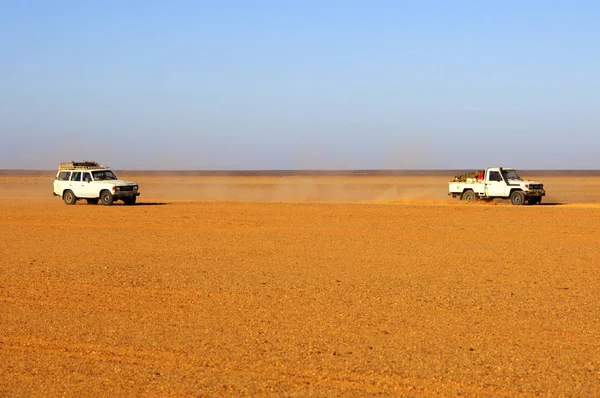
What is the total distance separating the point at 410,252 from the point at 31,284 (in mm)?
9116

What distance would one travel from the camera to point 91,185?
3869 centimetres

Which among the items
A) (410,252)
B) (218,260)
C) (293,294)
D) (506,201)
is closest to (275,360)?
(293,294)

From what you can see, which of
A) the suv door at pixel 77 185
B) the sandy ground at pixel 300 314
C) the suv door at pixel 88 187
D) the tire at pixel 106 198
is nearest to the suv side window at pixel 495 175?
the sandy ground at pixel 300 314

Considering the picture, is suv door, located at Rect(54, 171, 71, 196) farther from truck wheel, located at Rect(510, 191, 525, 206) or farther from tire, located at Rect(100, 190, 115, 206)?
truck wheel, located at Rect(510, 191, 525, 206)

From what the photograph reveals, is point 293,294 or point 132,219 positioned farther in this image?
point 132,219

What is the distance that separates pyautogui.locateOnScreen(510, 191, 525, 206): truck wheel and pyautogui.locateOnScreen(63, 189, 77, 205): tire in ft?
69.0

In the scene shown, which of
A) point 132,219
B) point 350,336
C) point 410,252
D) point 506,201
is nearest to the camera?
point 350,336

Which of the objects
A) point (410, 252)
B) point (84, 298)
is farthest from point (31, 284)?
point (410, 252)

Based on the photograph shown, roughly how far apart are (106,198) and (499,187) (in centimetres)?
1868

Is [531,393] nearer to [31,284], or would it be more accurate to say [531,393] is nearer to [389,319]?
[389,319]

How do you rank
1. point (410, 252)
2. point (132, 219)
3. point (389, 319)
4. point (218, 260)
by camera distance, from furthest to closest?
point (132, 219), point (410, 252), point (218, 260), point (389, 319)

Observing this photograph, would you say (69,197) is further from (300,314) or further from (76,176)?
(300,314)

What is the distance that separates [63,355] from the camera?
947 centimetres

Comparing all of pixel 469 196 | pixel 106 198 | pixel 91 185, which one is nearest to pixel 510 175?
pixel 469 196
